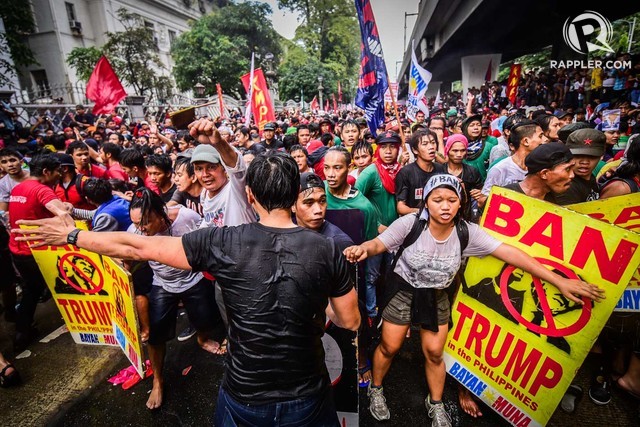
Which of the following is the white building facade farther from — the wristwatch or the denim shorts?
the denim shorts

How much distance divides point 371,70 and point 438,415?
13.1 feet

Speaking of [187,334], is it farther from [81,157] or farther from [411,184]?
[411,184]

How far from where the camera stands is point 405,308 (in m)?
2.40

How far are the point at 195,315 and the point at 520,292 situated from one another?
2.69m

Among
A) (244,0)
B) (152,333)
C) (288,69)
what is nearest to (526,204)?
(152,333)

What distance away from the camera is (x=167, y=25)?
34.8 metres

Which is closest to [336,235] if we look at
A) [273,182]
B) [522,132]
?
[273,182]

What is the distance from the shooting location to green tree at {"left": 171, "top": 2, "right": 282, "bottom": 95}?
2933 cm

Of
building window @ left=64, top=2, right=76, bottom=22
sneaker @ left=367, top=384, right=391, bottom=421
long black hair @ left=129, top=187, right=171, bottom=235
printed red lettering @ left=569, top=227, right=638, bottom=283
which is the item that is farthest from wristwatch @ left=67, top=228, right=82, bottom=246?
building window @ left=64, top=2, right=76, bottom=22

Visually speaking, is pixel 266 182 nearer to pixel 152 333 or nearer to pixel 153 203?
pixel 153 203

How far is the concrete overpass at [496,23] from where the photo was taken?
1191 centimetres

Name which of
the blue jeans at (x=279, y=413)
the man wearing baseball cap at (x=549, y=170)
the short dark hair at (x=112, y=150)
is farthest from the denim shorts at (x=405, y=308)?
the short dark hair at (x=112, y=150)

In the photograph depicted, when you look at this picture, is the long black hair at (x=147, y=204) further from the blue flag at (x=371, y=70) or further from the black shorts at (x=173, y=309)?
the blue flag at (x=371, y=70)

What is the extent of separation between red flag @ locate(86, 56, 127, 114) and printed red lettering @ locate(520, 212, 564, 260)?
31.1ft
